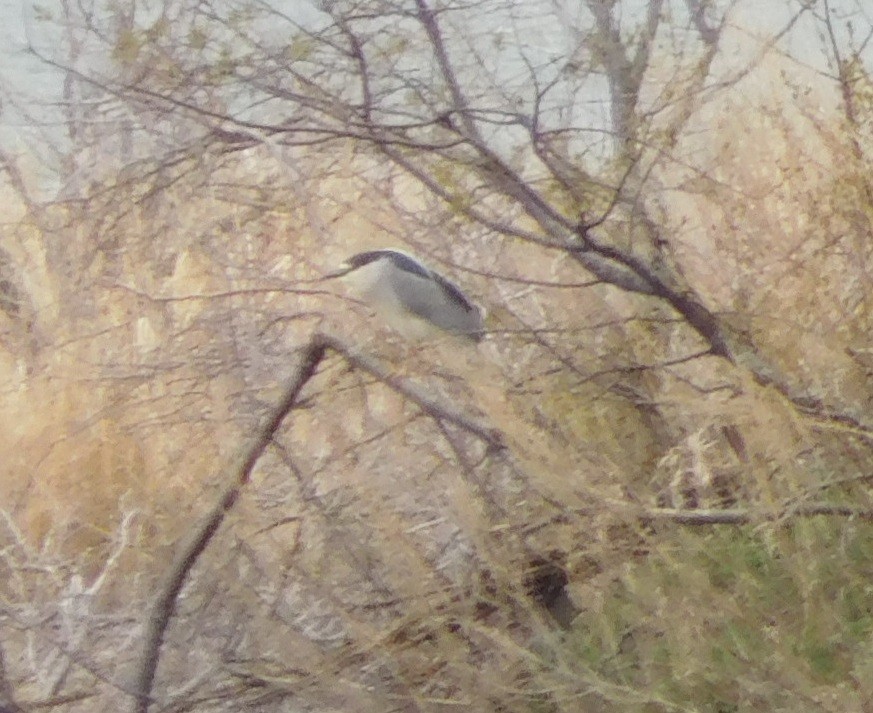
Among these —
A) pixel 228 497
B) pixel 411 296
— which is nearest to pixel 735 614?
pixel 228 497

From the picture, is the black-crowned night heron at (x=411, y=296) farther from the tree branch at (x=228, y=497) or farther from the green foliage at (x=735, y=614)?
the green foliage at (x=735, y=614)

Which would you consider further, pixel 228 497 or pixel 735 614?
pixel 228 497

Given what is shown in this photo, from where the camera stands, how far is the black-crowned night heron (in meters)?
3.66

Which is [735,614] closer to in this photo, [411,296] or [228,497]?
[228,497]

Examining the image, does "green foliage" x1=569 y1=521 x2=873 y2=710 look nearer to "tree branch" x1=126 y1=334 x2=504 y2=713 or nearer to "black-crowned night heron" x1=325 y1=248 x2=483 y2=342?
"tree branch" x1=126 y1=334 x2=504 y2=713

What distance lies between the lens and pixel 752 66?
12.1 ft

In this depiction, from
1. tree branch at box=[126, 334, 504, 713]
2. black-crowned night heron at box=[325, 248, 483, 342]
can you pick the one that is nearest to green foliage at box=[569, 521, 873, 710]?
tree branch at box=[126, 334, 504, 713]

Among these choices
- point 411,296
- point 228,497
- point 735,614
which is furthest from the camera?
point 411,296

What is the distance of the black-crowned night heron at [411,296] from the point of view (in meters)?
3.66

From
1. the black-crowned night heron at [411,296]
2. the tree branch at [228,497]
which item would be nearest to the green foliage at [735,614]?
the tree branch at [228,497]

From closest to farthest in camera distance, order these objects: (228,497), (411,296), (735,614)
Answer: (735,614) → (228,497) → (411,296)

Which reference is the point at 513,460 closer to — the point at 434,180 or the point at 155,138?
the point at 434,180

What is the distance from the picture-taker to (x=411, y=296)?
3.71 meters

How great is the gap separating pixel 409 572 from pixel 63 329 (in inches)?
88.4
